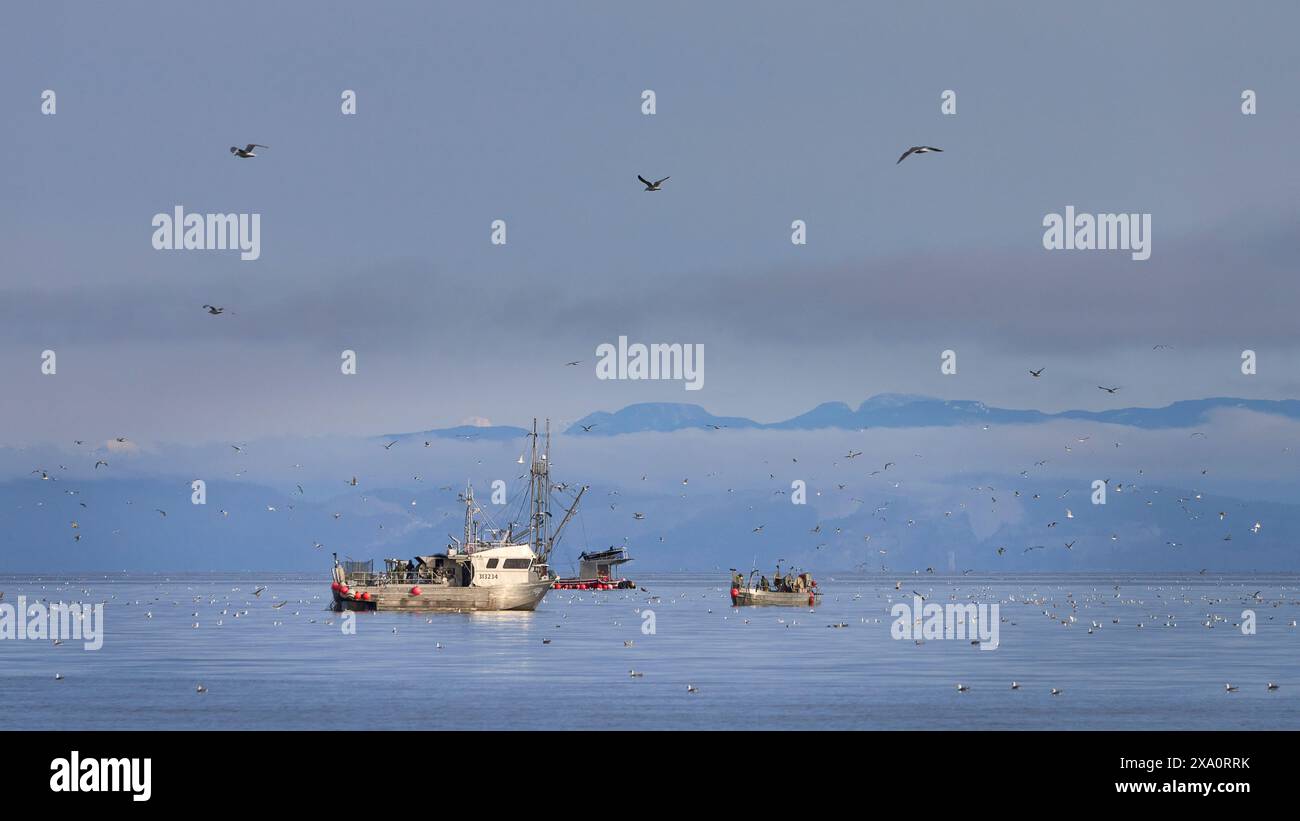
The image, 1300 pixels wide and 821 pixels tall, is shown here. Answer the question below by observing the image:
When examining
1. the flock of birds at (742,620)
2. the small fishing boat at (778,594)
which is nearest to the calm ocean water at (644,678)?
the flock of birds at (742,620)

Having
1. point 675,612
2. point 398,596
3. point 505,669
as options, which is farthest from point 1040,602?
point 505,669

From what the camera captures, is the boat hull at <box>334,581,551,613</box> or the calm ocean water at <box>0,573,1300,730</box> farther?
the boat hull at <box>334,581,551,613</box>

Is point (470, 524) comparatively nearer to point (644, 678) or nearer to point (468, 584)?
point (468, 584)

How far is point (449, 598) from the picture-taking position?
12169 cm

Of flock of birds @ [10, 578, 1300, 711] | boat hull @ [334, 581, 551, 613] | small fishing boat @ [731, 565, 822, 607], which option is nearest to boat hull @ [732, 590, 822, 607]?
small fishing boat @ [731, 565, 822, 607]

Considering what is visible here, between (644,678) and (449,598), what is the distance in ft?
187

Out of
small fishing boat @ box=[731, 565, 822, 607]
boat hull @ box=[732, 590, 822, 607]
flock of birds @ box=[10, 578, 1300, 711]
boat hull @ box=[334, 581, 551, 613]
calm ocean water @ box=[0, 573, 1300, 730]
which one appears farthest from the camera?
small fishing boat @ box=[731, 565, 822, 607]

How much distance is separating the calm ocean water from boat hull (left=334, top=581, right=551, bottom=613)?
362cm

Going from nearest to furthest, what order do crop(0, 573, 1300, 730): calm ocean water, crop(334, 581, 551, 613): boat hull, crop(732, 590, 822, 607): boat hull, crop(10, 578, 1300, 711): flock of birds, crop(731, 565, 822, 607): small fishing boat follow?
crop(0, 573, 1300, 730): calm ocean water → crop(10, 578, 1300, 711): flock of birds → crop(334, 581, 551, 613): boat hull → crop(732, 590, 822, 607): boat hull → crop(731, 565, 822, 607): small fishing boat

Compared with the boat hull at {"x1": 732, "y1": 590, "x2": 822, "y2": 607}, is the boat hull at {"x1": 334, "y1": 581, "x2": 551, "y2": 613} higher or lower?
higher

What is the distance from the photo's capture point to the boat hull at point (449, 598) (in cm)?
12150

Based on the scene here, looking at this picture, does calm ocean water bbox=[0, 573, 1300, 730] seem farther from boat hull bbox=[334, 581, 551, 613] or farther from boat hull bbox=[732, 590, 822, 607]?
boat hull bbox=[732, 590, 822, 607]

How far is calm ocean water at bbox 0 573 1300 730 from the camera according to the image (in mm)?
52844
